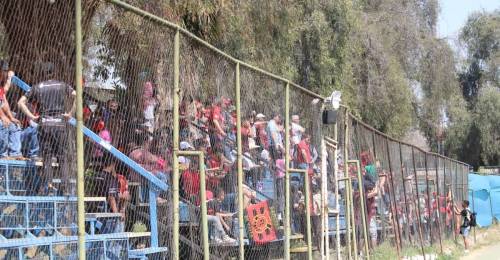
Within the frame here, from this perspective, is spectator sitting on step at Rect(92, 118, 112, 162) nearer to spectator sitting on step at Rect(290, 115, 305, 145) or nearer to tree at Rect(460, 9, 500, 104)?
spectator sitting on step at Rect(290, 115, 305, 145)

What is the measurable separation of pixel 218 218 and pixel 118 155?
1.99 metres

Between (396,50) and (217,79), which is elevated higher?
(396,50)

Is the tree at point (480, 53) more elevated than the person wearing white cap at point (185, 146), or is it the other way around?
the tree at point (480, 53)

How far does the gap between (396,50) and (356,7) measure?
4.49 meters

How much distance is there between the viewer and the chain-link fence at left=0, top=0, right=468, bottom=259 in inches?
212

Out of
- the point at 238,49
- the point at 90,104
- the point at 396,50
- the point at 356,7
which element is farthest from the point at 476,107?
the point at 90,104

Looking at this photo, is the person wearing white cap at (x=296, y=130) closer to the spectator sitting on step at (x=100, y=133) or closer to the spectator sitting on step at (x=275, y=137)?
the spectator sitting on step at (x=275, y=137)

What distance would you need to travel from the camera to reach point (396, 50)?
102 feet

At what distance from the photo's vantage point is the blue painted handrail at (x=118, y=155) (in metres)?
5.35

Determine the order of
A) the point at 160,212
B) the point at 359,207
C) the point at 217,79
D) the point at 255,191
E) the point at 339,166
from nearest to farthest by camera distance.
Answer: the point at 160,212 < the point at 217,79 < the point at 255,191 < the point at 339,166 < the point at 359,207

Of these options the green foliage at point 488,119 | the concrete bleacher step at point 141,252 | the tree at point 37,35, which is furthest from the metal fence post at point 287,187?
the green foliage at point 488,119

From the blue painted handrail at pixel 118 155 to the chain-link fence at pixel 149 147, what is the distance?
0.01 metres

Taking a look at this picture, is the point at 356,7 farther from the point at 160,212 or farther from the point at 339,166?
the point at 160,212

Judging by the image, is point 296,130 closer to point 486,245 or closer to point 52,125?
point 52,125
